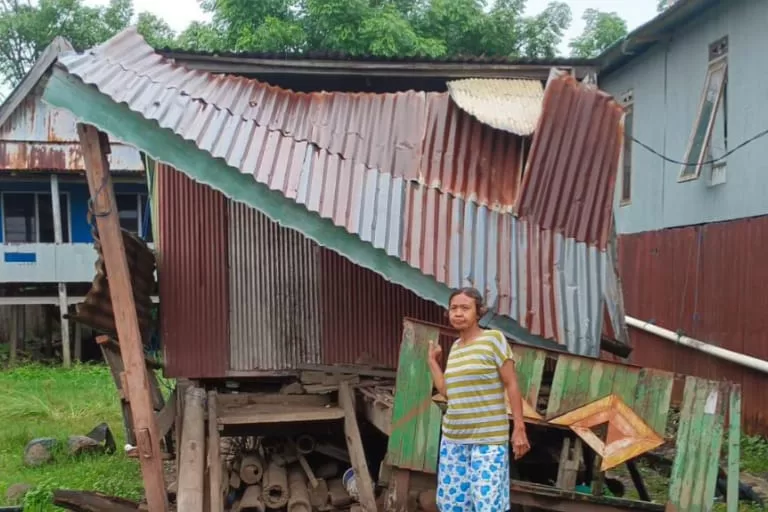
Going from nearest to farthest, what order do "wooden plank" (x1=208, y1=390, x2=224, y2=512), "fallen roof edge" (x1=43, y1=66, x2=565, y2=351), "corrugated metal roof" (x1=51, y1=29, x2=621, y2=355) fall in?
"fallen roof edge" (x1=43, y1=66, x2=565, y2=351)
"corrugated metal roof" (x1=51, y1=29, x2=621, y2=355)
"wooden plank" (x1=208, y1=390, x2=224, y2=512)

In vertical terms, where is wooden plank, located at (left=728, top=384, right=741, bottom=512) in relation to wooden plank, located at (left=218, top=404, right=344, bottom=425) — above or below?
above

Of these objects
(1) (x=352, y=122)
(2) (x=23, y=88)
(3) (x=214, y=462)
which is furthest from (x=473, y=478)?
(2) (x=23, y=88)

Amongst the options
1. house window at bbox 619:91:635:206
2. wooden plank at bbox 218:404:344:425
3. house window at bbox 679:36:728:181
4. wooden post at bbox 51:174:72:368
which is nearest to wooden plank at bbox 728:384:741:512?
wooden plank at bbox 218:404:344:425

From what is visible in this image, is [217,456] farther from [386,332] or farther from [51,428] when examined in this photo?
[51,428]

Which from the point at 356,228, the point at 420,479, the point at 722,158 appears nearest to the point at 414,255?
the point at 356,228

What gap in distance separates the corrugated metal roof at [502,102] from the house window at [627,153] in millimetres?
5863

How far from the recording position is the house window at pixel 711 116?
10680mm

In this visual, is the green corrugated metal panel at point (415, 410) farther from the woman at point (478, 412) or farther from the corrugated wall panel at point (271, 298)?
the corrugated wall panel at point (271, 298)

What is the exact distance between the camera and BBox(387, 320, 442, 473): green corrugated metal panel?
4.83 meters

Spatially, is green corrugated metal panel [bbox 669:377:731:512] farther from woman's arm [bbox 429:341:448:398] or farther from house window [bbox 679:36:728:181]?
house window [bbox 679:36:728:181]

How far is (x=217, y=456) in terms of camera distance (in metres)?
5.88

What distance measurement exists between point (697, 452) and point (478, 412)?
1.30 meters

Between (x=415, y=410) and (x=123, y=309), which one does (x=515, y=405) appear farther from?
(x=123, y=309)

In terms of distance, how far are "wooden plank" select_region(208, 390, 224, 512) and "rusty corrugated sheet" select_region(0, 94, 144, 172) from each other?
40.8 feet
